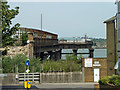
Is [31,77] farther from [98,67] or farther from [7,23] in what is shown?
[7,23]

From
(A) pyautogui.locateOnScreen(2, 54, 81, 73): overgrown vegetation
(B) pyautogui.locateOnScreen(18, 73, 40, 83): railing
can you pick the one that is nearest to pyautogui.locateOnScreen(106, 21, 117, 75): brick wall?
(A) pyautogui.locateOnScreen(2, 54, 81, 73): overgrown vegetation

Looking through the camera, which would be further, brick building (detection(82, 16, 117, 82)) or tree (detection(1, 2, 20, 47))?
brick building (detection(82, 16, 117, 82))

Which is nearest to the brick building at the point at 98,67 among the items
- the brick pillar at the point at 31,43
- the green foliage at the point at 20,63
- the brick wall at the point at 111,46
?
the brick wall at the point at 111,46

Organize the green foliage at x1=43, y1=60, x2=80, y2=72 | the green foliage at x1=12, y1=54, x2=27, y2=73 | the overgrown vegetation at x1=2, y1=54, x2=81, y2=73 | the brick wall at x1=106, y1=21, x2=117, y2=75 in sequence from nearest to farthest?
the brick wall at x1=106, y1=21, x2=117, y2=75
the overgrown vegetation at x1=2, y1=54, x2=81, y2=73
the green foliage at x1=43, y1=60, x2=80, y2=72
the green foliage at x1=12, y1=54, x2=27, y2=73

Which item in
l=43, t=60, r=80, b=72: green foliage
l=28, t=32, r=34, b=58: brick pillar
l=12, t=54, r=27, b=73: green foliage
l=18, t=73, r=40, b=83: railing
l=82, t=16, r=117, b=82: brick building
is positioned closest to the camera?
l=18, t=73, r=40, b=83: railing

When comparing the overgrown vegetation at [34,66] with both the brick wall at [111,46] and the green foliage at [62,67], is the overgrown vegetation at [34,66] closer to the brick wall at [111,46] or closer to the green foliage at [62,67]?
the green foliage at [62,67]

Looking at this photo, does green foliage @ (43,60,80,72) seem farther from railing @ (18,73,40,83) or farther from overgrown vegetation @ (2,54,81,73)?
railing @ (18,73,40,83)

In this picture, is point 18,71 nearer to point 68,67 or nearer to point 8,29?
point 68,67

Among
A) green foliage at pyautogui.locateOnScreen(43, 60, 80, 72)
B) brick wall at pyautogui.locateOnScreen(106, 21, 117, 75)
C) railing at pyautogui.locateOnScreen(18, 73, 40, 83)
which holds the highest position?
brick wall at pyautogui.locateOnScreen(106, 21, 117, 75)

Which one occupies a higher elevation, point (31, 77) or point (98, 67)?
point (98, 67)

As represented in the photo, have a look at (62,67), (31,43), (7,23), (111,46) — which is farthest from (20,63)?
(7,23)

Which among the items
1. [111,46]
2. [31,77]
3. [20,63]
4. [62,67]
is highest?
[111,46]

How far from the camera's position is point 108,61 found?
27.0m

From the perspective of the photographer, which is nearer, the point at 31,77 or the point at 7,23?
the point at 7,23
